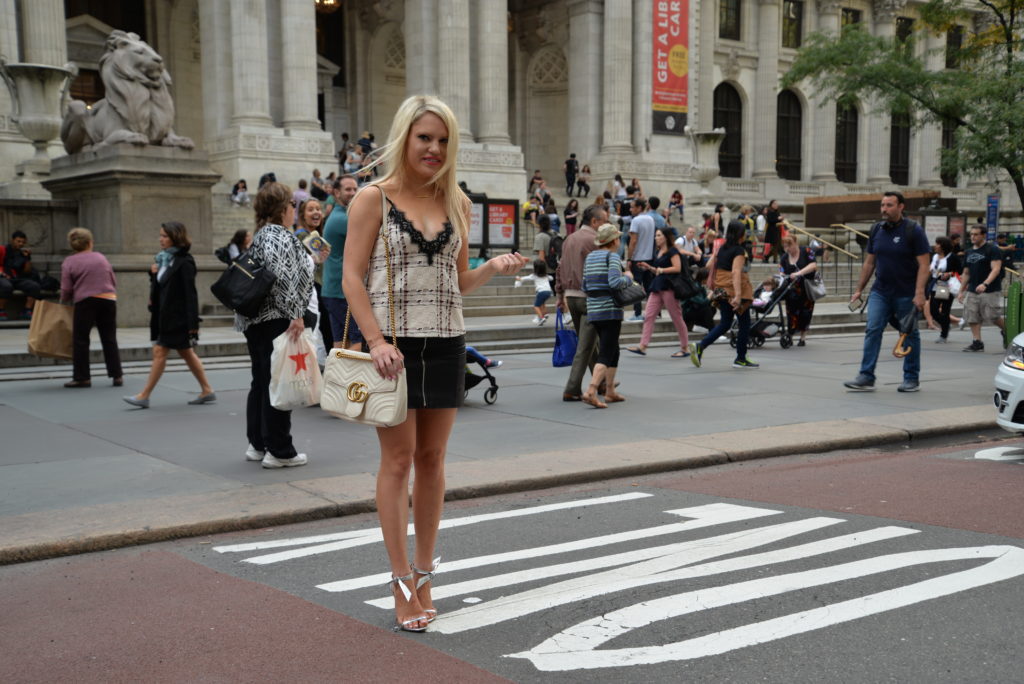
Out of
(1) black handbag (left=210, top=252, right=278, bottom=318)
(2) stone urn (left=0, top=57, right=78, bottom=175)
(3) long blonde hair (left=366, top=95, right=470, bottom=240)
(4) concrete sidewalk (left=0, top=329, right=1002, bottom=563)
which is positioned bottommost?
(4) concrete sidewalk (left=0, top=329, right=1002, bottom=563)

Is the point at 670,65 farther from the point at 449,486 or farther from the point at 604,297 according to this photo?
the point at 449,486

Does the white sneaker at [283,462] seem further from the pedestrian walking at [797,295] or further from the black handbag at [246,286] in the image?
the pedestrian walking at [797,295]

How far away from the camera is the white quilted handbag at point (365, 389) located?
4008 millimetres

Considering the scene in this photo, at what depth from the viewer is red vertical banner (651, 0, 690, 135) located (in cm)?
3862

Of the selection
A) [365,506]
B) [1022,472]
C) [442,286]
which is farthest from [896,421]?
[442,286]

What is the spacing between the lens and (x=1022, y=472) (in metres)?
7.59

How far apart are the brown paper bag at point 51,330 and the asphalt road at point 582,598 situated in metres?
6.68

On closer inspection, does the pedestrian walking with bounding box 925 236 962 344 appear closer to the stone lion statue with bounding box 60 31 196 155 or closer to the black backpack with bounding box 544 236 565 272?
the black backpack with bounding box 544 236 565 272

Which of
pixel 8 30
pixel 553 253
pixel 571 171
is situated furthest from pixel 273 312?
pixel 571 171

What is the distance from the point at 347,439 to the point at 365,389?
4.65 metres

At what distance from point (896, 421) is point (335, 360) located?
6890 mm

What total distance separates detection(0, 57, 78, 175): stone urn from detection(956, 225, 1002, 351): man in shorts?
1787cm

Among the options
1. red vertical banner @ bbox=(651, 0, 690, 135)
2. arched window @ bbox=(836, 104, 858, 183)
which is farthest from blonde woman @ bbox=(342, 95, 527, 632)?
arched window @ bbox=(836, 104, 858, 183)

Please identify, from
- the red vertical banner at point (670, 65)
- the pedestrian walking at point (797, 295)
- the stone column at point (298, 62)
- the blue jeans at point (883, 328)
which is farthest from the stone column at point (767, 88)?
the blue jeans at point (883, 328)
